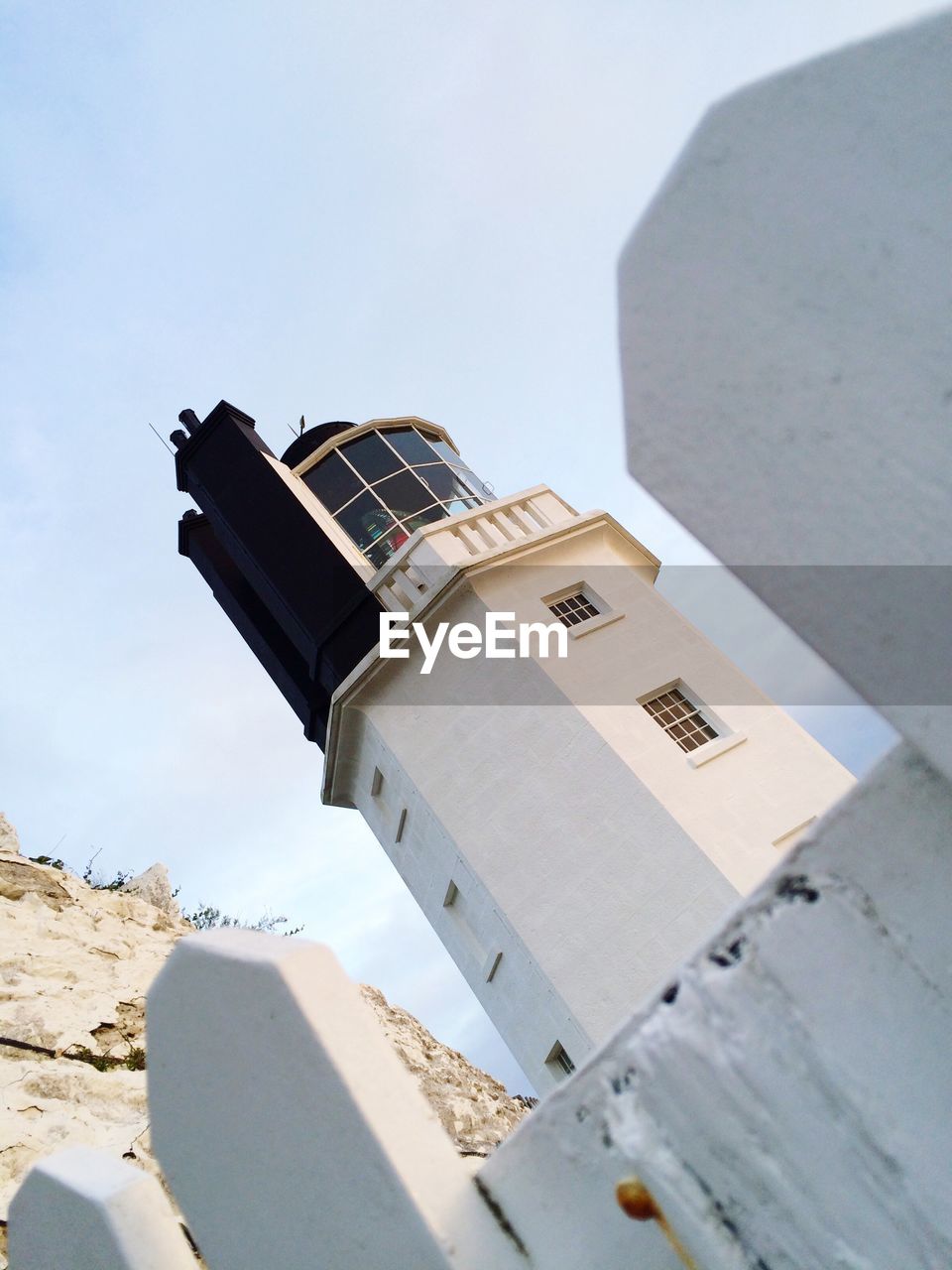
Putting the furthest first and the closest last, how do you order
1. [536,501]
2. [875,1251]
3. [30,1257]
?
[536,501]
[30,1257]
[875,1251]

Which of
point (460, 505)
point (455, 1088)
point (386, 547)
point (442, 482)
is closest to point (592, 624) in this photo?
point (386, 547)

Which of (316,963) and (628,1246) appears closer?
(628,1246)

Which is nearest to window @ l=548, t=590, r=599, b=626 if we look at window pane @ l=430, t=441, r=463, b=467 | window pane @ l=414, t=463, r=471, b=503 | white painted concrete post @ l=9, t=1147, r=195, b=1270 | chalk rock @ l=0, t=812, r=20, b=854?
window pane @ l=414, t=463, r=471, b=503

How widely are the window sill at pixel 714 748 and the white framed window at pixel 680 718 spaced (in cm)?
24

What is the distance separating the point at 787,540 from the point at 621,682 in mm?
8009

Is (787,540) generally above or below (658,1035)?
above

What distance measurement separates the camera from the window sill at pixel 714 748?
27.7ft

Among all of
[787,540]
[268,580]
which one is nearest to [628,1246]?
[787,540]

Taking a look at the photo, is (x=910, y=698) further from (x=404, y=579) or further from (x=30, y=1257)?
(x=404, y=579)

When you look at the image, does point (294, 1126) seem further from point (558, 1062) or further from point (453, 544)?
point (453, 544)

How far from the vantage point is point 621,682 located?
367 inches

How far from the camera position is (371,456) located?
14.6 m

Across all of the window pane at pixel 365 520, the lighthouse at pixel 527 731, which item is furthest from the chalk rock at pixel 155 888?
the window pane at pixel 365 520

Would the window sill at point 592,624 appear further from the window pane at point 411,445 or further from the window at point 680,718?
the window pane at point 411,445
